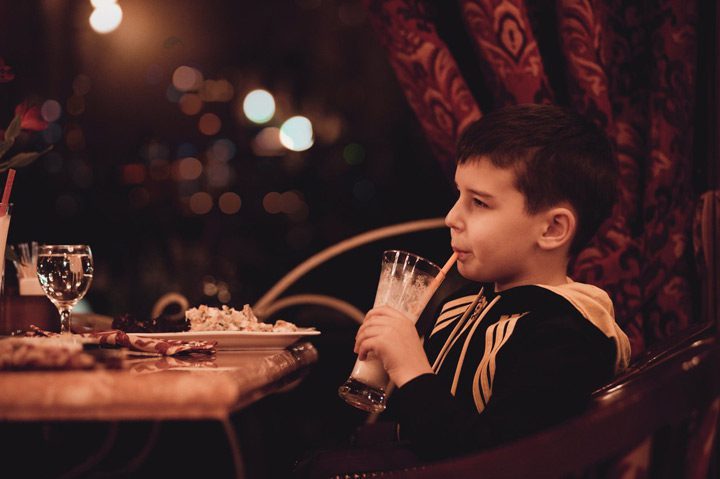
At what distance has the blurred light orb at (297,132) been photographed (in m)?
6.54

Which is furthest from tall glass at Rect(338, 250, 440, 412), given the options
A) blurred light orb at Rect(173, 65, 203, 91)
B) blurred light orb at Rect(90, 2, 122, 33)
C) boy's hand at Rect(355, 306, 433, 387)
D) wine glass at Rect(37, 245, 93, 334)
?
blurred light orb at Rect(173, 65, 203, 91)

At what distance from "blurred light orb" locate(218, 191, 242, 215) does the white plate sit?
5.42 m

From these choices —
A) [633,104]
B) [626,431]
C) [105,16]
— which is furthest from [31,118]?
[105,16]

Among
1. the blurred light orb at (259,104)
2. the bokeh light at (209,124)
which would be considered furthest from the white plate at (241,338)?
the bokeh light at (209,124)

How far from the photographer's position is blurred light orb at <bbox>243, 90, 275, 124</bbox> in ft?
23.7

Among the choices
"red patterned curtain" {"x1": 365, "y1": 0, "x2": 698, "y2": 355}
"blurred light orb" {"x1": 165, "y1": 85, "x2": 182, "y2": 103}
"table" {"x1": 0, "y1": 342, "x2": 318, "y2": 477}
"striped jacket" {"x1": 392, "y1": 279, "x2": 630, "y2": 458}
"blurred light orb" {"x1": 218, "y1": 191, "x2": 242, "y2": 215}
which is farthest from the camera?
"blurred light orb" {"x1": 165, "y1": 85, "x2": 182, "y2": 103}

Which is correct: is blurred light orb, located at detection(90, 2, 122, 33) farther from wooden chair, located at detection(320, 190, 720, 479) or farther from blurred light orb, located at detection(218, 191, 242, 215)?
blurred light orb, located at detection(218, 191, 242, 215)

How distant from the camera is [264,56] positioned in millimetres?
6785

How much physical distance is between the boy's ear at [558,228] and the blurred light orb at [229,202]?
5537 millimetres

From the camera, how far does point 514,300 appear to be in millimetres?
1192

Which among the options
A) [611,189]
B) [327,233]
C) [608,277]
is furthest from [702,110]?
[327,233]

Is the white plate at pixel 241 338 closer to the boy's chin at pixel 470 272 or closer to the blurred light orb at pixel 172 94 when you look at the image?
the boy's chin at pixel 470 272

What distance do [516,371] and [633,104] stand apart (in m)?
1.22

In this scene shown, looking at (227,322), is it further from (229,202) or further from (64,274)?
(229,202)
